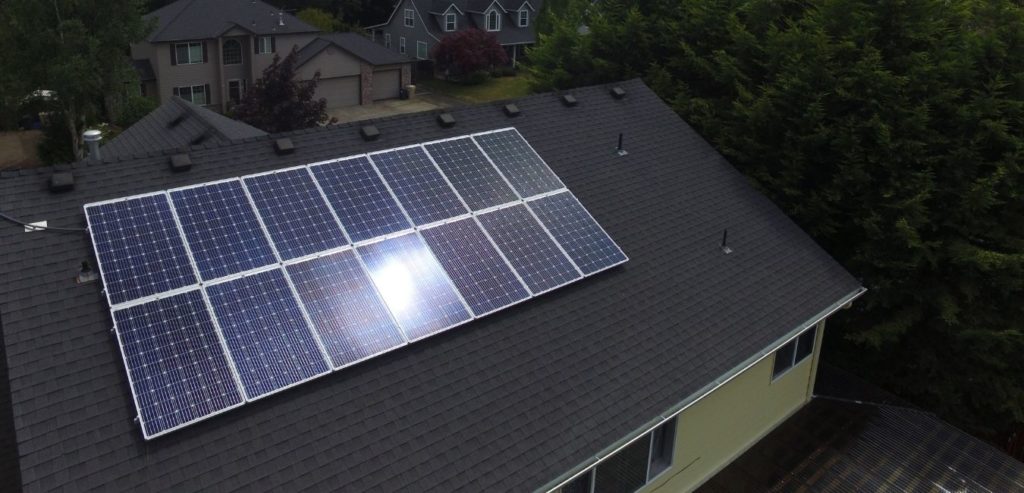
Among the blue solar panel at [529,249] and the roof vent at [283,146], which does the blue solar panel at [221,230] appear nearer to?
the roof vent at [283,146]

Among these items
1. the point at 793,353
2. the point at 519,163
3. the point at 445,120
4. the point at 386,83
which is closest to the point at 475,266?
the point at 519,163

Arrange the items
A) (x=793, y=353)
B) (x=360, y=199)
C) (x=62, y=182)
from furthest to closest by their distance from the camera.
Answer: (x=793, y=353), (x=360, y=199), (x=62, y=182)

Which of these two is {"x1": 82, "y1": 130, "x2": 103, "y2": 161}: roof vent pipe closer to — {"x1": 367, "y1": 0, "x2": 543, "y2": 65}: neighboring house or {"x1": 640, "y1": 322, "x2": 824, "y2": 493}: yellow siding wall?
{"x1": 640, "y1": 322, "x2": 824, "y2": 493}: yellow siding wall

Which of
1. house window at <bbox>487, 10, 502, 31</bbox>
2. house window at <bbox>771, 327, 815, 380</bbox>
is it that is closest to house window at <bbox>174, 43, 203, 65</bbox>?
house window at <bbox>487, 10, 502, 31</bbox>

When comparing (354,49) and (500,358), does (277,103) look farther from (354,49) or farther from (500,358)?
(500,358)

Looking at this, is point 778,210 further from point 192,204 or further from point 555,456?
point 192,204

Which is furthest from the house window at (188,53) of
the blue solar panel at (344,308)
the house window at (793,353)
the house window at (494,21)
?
the house window at (793,353)

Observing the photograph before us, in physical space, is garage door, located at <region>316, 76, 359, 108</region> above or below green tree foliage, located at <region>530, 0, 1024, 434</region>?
below
